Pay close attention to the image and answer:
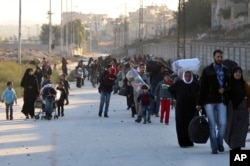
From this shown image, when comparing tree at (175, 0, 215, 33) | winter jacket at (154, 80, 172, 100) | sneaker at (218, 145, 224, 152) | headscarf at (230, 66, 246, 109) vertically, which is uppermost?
Result: tree at (175, 0, 215, 33)

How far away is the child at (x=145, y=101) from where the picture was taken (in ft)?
69.6

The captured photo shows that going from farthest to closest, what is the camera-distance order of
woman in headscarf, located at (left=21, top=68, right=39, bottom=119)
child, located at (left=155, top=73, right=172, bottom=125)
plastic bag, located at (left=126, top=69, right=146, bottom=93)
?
woman in headscarf, located at (left=21, top=68, right=39, bottom=119), plastic bag, located at (left=126, top=69, right=146, bottom=93), child, located at (left=155, top=73, right=172, bottom=125)

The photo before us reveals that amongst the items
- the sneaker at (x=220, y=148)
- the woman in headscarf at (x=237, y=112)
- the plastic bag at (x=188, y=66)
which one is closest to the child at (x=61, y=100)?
the plastic bag at (x=188, y=66)

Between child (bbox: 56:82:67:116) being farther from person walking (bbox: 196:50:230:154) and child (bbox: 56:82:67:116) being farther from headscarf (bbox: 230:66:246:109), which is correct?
headscarf (bbox: 230:66:246:109)

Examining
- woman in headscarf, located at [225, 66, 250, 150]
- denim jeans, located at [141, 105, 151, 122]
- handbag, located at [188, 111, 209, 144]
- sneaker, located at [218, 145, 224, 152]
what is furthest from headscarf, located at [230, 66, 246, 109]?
denim jeans, located at [141, 105, 151, 122]

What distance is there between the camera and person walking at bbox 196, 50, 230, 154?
1353 cm

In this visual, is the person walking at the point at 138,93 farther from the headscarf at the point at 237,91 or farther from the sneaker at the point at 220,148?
the headscarf at the point at 237,91

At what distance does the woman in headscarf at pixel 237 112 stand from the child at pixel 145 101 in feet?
25.2

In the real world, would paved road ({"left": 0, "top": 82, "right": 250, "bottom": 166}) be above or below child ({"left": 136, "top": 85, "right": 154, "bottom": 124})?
below

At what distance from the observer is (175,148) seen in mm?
15016

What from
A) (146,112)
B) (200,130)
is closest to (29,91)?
(146,112)

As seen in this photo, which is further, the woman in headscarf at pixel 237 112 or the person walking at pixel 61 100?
the person walking at pixel 61 100

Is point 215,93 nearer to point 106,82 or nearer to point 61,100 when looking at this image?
point 106,82

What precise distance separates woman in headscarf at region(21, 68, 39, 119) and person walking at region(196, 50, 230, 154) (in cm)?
1057
